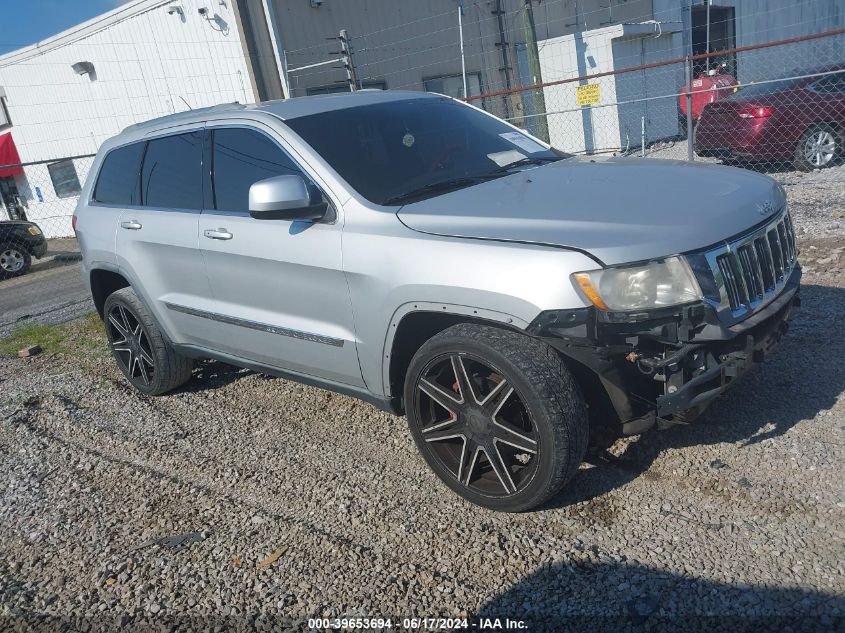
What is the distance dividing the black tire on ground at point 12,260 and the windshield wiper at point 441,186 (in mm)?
12797

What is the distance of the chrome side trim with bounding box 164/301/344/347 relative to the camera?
354cm

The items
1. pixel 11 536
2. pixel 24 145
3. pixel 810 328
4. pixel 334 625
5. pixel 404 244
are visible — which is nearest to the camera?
pixel 334 625

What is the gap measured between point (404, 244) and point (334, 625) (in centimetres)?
155

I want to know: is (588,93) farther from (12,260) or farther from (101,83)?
(12,260)

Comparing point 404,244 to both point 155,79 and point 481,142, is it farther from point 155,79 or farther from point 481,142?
point 155,79

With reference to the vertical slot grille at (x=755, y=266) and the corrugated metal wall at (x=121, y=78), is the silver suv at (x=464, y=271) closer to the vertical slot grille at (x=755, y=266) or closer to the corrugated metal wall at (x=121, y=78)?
the vertical slot grille at (x=755, y=266)

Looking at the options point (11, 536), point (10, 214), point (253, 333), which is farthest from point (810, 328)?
point (10, 214)

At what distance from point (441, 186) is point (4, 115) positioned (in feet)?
69.0

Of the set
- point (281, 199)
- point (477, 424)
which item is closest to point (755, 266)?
point (477, 424)

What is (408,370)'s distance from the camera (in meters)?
3.20

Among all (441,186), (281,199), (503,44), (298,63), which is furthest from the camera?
(503,44)

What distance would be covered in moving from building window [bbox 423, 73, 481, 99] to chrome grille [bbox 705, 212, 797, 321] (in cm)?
1456

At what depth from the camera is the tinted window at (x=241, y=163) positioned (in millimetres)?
3746

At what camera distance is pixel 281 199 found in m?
3.23
